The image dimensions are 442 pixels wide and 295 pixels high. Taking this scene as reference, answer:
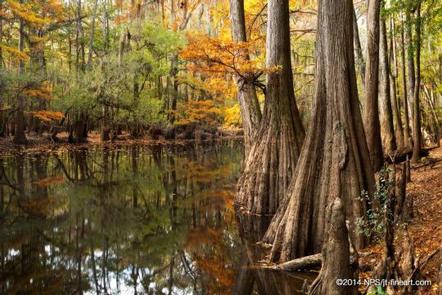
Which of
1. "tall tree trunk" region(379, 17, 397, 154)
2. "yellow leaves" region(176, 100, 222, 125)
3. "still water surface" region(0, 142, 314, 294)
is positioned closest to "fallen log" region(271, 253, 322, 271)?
"still water surface" region(0, 142, 314, 294)

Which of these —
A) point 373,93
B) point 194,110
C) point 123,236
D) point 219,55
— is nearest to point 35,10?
point 194,110

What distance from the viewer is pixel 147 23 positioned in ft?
104

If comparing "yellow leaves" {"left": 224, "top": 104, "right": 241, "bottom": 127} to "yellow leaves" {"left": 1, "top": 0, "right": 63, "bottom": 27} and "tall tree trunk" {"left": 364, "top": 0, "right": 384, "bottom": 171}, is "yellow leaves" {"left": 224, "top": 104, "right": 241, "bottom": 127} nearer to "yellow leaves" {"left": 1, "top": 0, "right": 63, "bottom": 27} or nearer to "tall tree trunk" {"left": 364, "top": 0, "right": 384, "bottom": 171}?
"yellow leaves" {"left": 1, "top": 0, "right": 63, "bottom": 27}

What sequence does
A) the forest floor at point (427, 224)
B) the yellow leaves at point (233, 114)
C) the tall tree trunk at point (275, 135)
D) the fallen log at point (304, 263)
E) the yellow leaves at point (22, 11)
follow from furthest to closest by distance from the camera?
the yellow leaves at point (233, 114) → the yellow leaves at point (22, 11) → the tall tree trunk at point (275, 135) → the fallen log at point (304, 263) → the forest floor at point (427, 224)

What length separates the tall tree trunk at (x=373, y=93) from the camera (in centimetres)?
1081

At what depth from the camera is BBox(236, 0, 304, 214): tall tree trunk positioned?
31.4ft

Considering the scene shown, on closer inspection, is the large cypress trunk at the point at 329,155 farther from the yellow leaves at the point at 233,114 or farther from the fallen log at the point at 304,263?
the yellow leaves at the point at 233,114

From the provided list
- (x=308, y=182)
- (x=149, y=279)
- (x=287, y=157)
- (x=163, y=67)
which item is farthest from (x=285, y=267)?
(x=163, y=67)

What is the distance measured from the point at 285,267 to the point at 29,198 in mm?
8487

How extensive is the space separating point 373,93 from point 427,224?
5.20 m

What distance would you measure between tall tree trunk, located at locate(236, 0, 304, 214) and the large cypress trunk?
89.8 inches

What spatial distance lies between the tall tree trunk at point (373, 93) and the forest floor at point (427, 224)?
1105mm

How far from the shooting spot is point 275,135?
971 centimetres

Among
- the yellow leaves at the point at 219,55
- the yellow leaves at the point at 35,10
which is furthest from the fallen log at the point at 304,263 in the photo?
the yellow leaves at the point at 35,10
